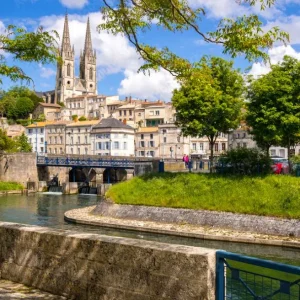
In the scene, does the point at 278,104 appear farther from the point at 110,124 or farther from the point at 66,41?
the point at 66,41

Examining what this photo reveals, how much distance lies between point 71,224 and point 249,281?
3249 cm

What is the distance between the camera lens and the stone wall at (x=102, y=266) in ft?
22.2

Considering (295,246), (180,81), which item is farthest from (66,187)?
(180,81)

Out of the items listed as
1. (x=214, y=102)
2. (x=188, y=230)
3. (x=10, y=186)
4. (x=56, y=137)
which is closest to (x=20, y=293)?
(x=188, y=230)

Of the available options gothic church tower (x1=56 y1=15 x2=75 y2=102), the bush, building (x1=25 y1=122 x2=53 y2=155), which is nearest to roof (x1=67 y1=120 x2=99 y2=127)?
building (x1=25 y1=122 x2=53 y2=155)

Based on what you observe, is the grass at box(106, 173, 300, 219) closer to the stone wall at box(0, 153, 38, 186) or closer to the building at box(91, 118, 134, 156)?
the stone wall at box(0, 153, 38, 186)

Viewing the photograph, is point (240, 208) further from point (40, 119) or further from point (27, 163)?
point (40, 119)

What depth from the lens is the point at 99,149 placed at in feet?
342

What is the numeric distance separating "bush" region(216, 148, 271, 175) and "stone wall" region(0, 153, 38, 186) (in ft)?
140

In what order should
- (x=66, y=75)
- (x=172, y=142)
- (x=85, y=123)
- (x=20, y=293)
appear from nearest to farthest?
1. (x=20, y=293)
2. (x=172, y=142)
3. (x=85, y=123)
4. (x=66, y=75)

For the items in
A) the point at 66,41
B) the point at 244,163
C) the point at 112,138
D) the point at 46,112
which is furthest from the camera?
the point at 66,41

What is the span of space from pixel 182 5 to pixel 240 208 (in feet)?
84.8

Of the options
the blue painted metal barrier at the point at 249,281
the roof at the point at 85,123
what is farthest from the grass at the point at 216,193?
the roof at the point at 85,123

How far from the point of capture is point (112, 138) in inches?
3962
